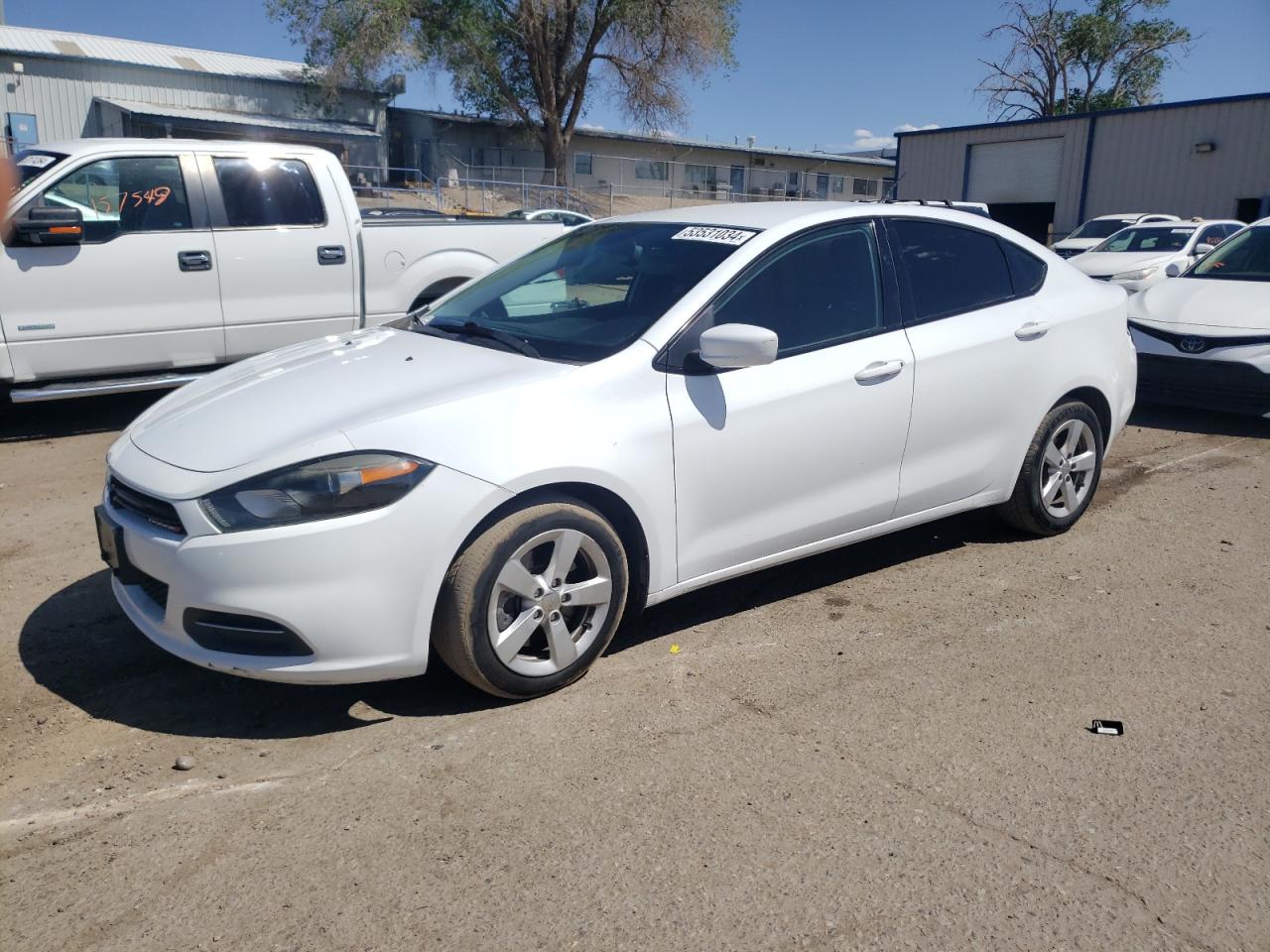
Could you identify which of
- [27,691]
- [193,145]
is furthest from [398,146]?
[27,691]

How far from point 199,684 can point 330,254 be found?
4.70 metres

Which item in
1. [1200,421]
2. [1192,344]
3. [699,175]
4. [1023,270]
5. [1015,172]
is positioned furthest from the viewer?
[699,175]

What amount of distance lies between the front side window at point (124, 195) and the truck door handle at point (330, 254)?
908 mm

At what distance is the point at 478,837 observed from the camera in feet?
9.01

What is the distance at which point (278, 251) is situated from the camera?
742cm

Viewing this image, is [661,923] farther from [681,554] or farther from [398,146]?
[398,146]

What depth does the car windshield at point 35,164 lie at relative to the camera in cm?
682

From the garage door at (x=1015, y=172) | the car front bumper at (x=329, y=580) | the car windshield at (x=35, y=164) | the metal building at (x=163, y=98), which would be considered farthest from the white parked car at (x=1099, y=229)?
the metal building at (x=163, y=98)

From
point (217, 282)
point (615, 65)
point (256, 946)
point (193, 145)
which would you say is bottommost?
A: point (256, 946)

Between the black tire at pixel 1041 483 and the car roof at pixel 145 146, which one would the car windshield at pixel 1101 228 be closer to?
the black tire at pixel 1041 483

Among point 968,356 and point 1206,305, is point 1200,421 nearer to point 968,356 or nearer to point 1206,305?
point 1206,305

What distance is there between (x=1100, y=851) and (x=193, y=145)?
7148mm

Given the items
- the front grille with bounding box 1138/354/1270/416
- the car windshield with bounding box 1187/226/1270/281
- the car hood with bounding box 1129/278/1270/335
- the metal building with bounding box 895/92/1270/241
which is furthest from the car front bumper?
the metal building with bounding box 895/92/1270/241

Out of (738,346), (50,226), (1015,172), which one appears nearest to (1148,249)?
(1015,172)
